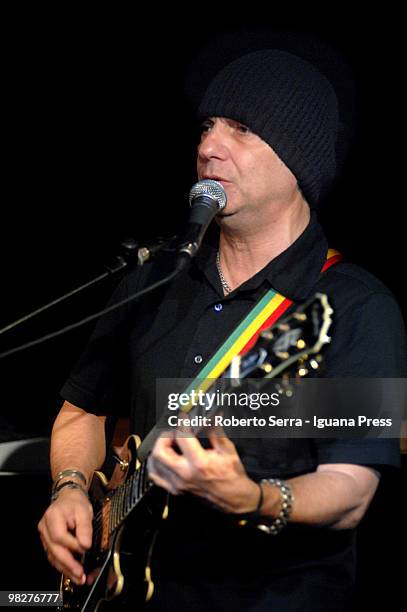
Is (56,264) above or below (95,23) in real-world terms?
below

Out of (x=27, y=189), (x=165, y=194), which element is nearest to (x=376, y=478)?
(x=165, y=194)

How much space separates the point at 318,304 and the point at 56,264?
6.34ft

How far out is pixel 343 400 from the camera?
213 cm

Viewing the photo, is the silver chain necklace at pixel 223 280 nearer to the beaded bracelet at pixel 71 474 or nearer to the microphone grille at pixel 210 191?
the microphone grille at pixel 210 191

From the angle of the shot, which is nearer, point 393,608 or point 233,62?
point 233,62

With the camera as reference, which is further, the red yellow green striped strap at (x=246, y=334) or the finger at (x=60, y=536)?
the finger at (x=60, y=536)

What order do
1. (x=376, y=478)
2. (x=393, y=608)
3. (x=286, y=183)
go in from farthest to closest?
(x=393, y=608), (x=286, y=183), (x=376, y=478)

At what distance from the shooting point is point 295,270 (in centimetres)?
233

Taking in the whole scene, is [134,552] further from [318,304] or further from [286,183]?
[286,183]

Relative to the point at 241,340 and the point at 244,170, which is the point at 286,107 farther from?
the point at 241,340

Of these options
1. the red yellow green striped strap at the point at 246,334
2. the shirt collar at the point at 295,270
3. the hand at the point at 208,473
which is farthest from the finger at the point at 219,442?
the shirt collar at the point at 295,270

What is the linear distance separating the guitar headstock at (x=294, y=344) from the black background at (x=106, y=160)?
1.39 m

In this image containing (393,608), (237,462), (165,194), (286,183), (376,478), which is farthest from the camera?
(165,194)

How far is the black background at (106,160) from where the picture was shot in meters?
3.02
